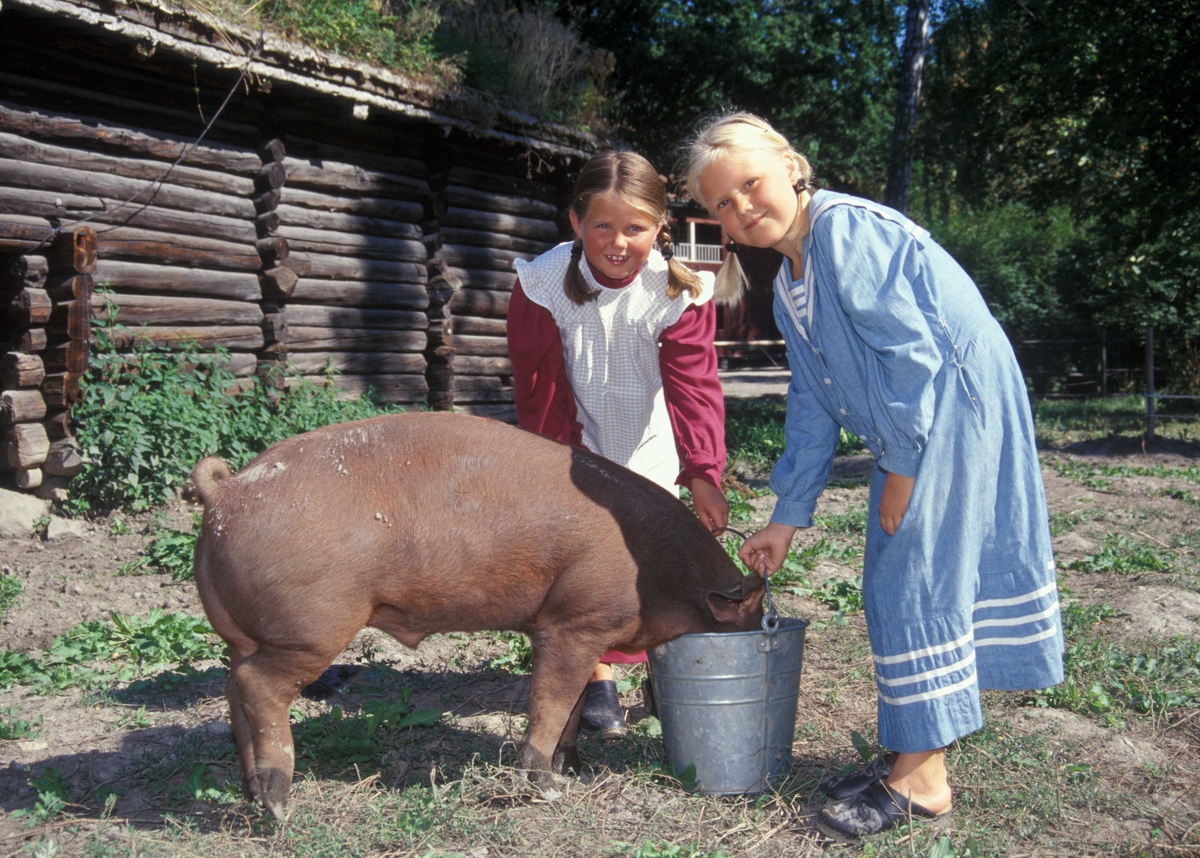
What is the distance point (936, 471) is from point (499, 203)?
813cm

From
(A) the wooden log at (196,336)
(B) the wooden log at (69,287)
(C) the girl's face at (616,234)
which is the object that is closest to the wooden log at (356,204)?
(A) the wooden log at (196,336)

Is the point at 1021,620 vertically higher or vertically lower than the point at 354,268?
lower

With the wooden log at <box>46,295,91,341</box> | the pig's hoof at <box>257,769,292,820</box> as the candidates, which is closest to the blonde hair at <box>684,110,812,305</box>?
the pig's hoof at <box>257,769,292,820</box>

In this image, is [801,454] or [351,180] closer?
[801,454]

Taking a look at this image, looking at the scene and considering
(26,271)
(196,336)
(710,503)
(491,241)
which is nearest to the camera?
(710,503)

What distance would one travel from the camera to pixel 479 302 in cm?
982

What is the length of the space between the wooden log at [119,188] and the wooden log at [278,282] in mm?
474

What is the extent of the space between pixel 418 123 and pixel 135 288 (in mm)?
3121

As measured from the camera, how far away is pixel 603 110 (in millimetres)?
11117

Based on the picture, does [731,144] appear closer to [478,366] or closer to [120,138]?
[120,138]

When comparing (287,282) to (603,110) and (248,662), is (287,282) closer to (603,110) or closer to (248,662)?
(603,110)

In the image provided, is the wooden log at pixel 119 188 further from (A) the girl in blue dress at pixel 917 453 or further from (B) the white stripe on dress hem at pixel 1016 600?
(B) the white stripe on dress hem at pixel 1016 600

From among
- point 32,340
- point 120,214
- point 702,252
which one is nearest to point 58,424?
point 32,340

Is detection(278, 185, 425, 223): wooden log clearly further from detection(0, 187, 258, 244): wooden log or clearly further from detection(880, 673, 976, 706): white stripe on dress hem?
detection(880, 673, 976, 706): white stripe on dress hem
